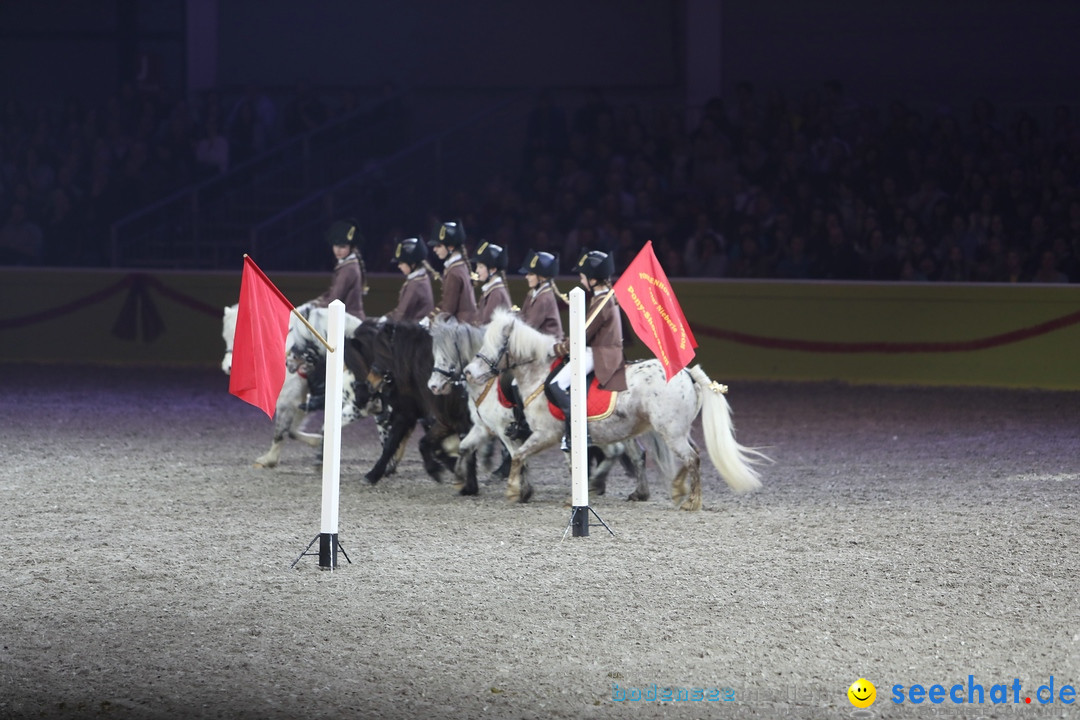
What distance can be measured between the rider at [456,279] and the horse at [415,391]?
688mm

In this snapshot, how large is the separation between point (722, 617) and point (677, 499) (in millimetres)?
2770

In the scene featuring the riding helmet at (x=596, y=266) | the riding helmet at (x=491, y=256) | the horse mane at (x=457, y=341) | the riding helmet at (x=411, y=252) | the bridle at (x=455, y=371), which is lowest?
the bridle at (x=455, y=371)

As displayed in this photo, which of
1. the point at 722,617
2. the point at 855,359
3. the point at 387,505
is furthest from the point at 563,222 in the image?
the point at 722,617

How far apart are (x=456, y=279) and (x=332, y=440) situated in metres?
3.53

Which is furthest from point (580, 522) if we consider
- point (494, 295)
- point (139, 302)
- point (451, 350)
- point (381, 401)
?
point (139, 302)

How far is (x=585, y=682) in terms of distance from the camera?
16.9ft

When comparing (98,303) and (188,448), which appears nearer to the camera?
(188,448)

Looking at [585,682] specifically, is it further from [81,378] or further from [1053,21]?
[1053,21]

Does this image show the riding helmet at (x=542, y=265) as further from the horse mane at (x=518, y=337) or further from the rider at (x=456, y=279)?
the rider at (x=456, y=279)

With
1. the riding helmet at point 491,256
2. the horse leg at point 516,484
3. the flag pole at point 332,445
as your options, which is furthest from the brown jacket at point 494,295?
the flag pole at point 332,445

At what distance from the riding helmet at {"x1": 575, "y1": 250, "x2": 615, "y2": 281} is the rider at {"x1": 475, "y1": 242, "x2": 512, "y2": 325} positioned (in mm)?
1011

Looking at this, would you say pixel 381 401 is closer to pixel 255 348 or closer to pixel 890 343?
pixel 255 348

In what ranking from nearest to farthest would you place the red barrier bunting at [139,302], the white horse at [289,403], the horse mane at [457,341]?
the horse mane at [457,341]
the white horse at [289,403]
the red barrier bunting at [139,302]

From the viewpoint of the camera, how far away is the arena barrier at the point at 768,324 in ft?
48.3
